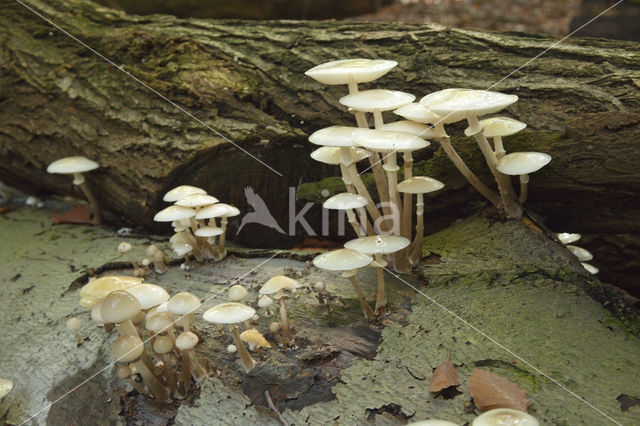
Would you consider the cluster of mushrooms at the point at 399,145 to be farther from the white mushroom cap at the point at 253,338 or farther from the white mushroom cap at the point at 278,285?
the white mushroom cap at the point at 253,338

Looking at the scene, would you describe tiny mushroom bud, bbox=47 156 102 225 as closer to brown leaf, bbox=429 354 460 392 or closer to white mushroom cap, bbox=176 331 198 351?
white mushroom cap, bbox=176 331 198 351

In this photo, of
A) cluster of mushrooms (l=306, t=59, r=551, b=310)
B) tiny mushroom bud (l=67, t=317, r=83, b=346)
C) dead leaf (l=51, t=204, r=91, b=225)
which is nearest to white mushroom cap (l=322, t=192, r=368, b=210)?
cluster of mushrooms (l=306, t=59, r=551, b=310)

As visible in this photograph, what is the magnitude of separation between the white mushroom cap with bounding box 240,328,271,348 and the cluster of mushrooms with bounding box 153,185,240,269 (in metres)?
0.89

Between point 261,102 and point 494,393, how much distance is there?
2.79 metres

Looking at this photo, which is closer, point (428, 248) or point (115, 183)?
point (428, 248)

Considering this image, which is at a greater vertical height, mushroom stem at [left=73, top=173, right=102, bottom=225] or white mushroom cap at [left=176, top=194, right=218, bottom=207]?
white mushroom cap at [left=176, top=194, right=218, bottom=207]

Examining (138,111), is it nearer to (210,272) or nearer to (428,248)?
(210,272)

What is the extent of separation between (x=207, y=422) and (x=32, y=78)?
144 inches

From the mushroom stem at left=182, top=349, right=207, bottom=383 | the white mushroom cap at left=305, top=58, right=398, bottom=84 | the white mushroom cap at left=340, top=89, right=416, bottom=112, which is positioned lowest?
the mushroom stem at left=182, top=349, right=207, bottom=383

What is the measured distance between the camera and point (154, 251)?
349 centimetres

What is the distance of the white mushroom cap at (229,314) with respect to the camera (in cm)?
235

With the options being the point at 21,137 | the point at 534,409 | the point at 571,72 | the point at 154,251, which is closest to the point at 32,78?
the point at 21,137

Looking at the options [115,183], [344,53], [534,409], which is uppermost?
[344,53]

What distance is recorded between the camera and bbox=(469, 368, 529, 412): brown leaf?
6.78ft
